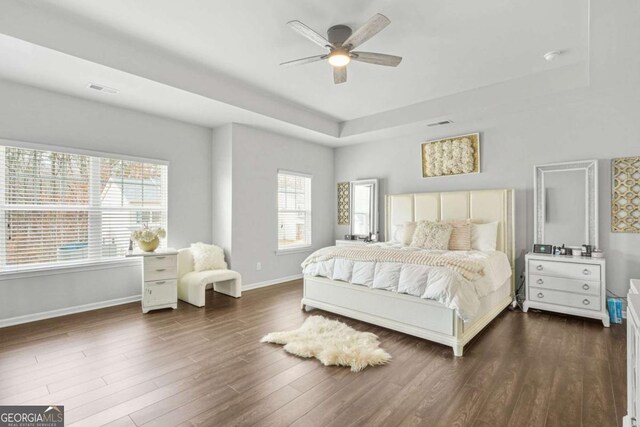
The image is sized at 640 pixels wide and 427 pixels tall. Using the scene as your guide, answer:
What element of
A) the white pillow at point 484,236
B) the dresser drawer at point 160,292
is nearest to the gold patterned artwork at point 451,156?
the white pillow at point 484,236

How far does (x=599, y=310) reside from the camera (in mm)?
3508

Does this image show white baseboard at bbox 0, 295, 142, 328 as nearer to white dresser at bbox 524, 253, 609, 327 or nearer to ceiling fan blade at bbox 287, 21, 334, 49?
ceiling fan blade at bbox 287, 21, 334, 49

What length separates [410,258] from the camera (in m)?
3.28

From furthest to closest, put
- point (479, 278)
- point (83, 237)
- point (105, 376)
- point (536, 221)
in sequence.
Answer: point (536, 221)
point (83, 237)
point (479, 278)
point (105, 376)

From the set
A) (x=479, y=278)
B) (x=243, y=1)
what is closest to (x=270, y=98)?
(x=243, y=1)

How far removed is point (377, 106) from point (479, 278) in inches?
123

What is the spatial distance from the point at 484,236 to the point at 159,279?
4.47m

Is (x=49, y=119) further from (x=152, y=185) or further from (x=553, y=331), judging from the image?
(x=553, y=331)

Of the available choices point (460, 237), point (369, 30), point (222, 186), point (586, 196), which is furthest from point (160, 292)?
point (586, 196)

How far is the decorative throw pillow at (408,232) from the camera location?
4.74 metres

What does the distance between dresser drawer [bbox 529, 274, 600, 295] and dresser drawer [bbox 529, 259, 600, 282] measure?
0.14ft

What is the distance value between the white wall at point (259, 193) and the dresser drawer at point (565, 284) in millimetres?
3812

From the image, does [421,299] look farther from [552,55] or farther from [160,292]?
[160,292]

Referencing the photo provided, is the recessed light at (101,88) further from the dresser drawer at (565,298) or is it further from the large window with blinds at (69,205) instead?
the dresser drawer at (565,298)
